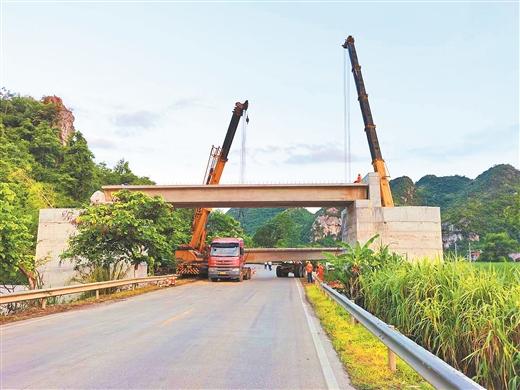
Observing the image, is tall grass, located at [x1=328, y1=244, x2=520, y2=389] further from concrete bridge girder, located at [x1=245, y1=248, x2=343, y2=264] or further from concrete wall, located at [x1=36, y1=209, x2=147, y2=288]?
concrete bridge girder, located at [x1=245, y1=248, x2=343, y2=264]

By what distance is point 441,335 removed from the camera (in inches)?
278

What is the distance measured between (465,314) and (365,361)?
1.62 metres

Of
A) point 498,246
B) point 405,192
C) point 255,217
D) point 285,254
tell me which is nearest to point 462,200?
point 405,192

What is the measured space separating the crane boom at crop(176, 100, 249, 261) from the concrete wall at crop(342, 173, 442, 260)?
463 inches

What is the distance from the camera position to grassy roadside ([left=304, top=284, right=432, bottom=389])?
585cm

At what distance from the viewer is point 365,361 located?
7086mm

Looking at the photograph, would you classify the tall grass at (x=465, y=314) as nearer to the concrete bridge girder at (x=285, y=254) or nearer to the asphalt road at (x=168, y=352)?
the asphalt road at (x=168, y=352)

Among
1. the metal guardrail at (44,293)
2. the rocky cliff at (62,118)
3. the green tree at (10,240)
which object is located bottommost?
the metal guardrail at (44,293)

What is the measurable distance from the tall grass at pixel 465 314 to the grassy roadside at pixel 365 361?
2.34 feet

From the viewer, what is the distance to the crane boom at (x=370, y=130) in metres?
38.3

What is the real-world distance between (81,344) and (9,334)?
7.99ft

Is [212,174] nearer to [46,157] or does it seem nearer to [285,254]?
[285,254]

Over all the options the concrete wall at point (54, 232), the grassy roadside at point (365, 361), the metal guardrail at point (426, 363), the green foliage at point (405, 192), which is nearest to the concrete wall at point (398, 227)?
the concrete wall at point (54, 232)

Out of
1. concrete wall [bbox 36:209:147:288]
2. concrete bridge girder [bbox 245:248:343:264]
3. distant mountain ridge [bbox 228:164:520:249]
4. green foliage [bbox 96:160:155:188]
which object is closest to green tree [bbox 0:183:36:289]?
concrete wall [bbox 36:209:147:288]
